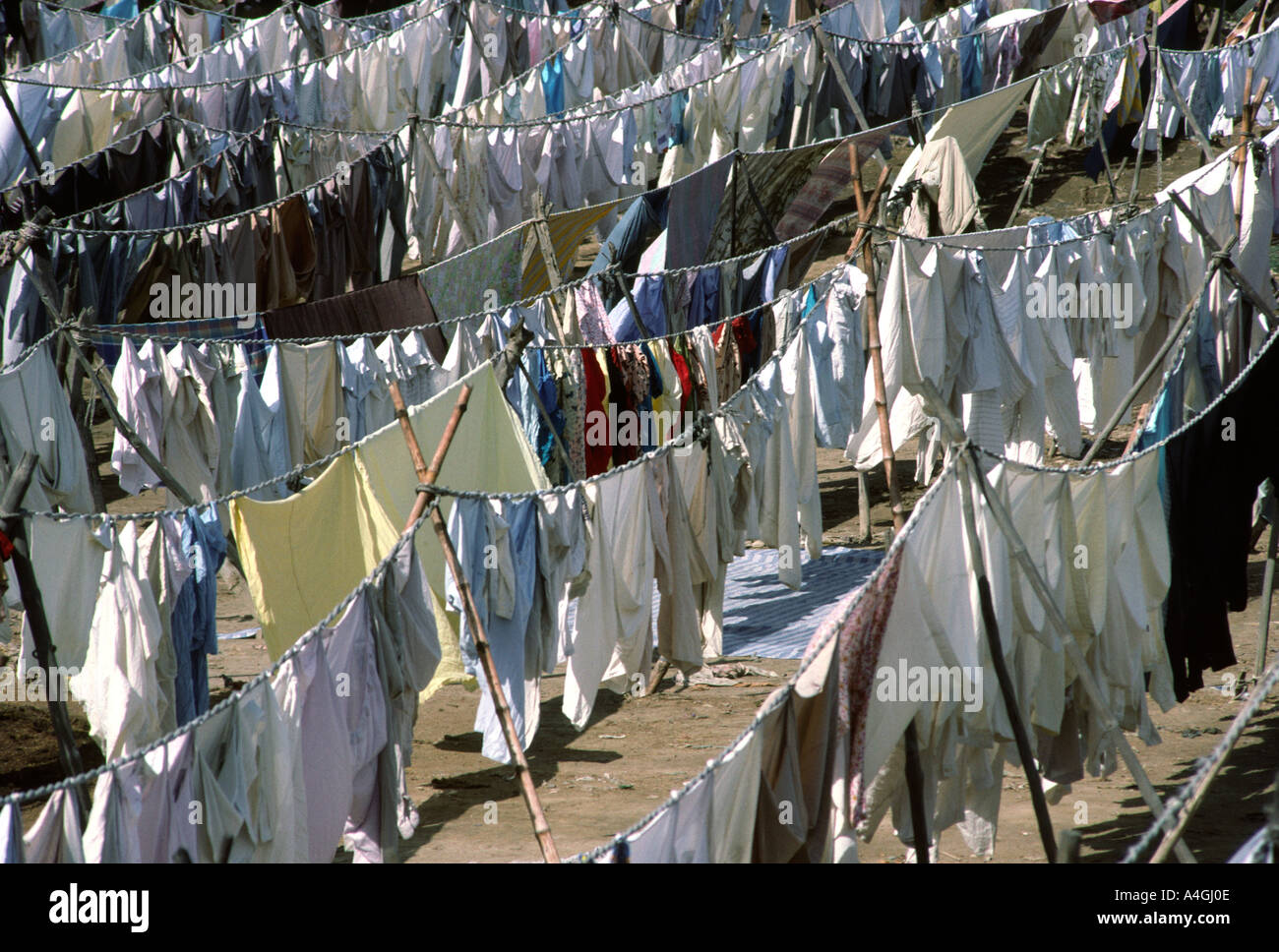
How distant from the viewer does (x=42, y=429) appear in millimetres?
7793

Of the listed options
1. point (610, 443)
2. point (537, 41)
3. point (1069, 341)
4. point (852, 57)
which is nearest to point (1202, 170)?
point (1069, 341)

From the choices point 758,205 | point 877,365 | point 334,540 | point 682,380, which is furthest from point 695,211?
point 334,540

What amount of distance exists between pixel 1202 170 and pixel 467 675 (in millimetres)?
7372

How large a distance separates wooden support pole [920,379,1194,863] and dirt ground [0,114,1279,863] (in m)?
1.14

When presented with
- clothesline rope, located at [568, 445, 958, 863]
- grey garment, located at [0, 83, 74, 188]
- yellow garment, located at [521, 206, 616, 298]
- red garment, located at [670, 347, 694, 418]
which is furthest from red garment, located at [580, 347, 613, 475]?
grey garment, located at [0, 83, 74, 188]

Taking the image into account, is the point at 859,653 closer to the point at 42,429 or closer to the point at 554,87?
the point at 42,429

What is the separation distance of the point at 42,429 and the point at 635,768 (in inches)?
153

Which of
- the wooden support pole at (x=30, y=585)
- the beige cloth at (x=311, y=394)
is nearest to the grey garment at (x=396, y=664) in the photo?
the wooden support pole at (x=30, y=585)

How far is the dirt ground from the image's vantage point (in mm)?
6871

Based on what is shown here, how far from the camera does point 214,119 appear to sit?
14648 millimetres

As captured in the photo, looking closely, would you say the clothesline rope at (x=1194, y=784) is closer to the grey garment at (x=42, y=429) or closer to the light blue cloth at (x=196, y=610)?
the light blue cloth at (x=196, y=610)

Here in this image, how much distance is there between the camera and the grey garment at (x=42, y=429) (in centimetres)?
764

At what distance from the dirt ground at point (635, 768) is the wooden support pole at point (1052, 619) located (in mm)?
1144

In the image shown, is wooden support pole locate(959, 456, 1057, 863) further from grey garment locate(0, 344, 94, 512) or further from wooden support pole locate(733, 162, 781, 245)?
wooden support pole locate(733, 162, 781, 245)
